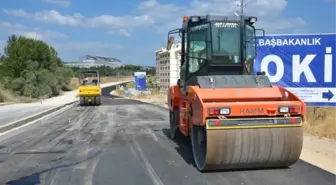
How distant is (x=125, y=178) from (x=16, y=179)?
2040 millimetres

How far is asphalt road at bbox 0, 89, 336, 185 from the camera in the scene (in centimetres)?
762

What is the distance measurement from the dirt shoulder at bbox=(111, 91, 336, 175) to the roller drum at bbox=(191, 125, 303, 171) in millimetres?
1136

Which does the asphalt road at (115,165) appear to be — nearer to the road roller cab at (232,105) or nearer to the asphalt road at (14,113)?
the road roller cab at (232,105)

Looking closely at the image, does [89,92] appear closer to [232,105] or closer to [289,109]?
[232,105]

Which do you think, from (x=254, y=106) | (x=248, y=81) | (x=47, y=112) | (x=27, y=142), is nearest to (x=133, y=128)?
(x=27, y=142)

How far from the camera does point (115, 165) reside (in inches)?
359

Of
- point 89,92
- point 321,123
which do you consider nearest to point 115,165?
point 321,123

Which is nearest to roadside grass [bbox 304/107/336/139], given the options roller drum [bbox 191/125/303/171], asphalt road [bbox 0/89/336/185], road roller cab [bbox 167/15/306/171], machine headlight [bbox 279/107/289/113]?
asphalt road [bbox 0/89/336/185]

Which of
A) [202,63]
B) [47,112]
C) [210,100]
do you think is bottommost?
[47,112]

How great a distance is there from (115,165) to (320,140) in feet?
22.0

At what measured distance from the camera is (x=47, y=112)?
26.5 metres

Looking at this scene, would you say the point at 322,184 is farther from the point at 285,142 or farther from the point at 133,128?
the point at 133,128

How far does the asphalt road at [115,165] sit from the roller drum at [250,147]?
8.9 inches

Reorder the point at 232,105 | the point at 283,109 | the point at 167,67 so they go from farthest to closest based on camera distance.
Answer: the point at 167,67
the point at 283,109
the point at 232,105
